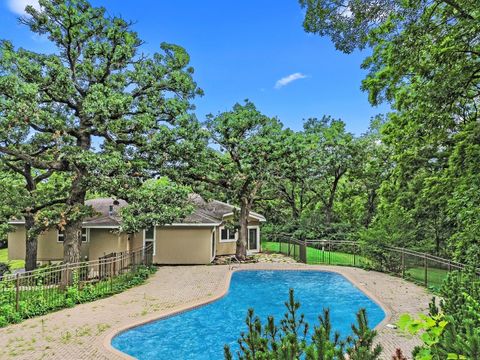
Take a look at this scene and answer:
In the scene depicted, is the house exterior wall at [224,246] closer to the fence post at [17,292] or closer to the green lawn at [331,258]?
the green lawn at [331,258]

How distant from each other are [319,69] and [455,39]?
46.8 feet

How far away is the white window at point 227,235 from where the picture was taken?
957 inches

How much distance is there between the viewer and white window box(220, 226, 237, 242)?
24.3 m

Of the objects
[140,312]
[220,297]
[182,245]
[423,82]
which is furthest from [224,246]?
[423,82]

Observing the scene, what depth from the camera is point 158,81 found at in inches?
617

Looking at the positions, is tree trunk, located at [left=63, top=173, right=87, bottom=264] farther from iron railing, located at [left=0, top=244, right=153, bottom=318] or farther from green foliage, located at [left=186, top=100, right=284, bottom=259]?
green foliage, located at [left=186, top=100, right=284, bottom=259]

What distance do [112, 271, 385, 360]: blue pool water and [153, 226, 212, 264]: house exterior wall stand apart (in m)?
3.13

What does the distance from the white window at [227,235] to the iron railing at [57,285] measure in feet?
29.4

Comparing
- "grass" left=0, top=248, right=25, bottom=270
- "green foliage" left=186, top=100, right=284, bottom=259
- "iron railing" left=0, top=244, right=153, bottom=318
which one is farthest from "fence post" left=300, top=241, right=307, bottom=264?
"grass" left=0, top=248, right=25, bottom=270

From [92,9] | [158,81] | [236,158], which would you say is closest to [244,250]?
[236,158]

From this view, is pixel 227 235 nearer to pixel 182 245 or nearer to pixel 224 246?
pixel 224 246

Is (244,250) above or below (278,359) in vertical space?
below

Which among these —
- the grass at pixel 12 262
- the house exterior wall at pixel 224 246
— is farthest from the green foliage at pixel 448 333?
the grass at pixel 12 262

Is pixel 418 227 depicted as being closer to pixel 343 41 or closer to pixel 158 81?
pixel 343 41
